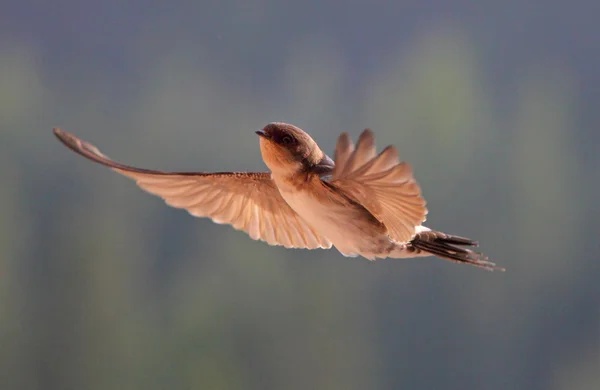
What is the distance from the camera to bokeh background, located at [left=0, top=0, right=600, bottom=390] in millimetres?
1727

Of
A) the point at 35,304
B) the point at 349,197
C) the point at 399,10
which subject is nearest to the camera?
the point at 349,197

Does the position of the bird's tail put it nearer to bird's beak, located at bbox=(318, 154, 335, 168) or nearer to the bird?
the bird

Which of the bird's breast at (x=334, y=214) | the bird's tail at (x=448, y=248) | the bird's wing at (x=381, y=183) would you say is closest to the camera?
the bird's wing at (x=381, y=183)

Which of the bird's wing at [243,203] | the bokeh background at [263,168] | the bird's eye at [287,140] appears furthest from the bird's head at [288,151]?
the bokeh background at [263,168]

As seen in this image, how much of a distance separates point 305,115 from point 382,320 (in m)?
0.63

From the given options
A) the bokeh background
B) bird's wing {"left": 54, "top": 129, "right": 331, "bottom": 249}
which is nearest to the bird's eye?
bird's wing {"left": 54, "top": 129, "right": 331, "bottom": 249}

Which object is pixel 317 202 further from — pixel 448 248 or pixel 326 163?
pixel 448 248

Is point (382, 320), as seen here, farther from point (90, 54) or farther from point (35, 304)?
point (90, 54)

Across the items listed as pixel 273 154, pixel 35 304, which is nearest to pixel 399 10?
pixel 35 304

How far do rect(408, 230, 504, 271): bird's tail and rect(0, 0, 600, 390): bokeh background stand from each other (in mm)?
972

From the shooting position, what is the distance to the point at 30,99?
5.86 ft

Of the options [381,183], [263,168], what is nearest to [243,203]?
[381,183]

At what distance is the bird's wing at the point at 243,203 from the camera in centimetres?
79

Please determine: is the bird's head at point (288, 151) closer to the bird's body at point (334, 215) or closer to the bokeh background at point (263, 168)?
the bird's body at point (334, 215)
